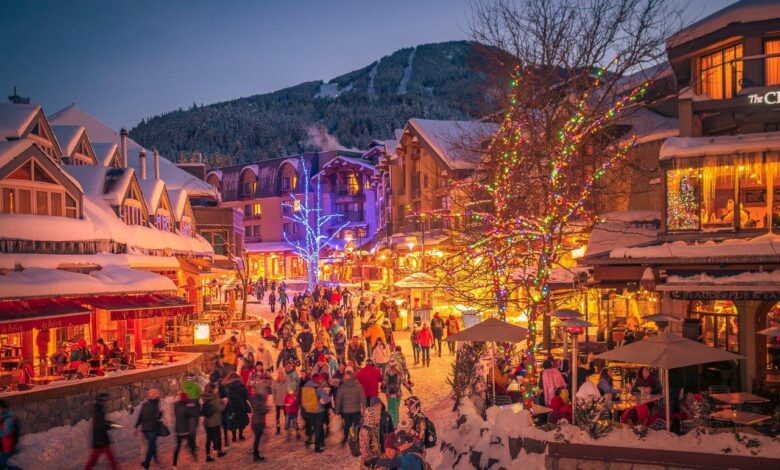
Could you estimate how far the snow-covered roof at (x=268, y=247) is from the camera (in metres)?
73.2

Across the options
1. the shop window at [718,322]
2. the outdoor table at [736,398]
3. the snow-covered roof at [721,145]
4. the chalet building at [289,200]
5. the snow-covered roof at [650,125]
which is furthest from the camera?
the chalet building at [289,200]

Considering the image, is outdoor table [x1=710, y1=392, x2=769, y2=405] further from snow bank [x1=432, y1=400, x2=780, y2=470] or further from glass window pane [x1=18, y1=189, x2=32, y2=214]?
glass window pane [x1=18, y1=189, x2=32, y2=214]

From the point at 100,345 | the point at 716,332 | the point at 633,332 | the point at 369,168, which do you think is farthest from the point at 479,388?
the point at 369,168

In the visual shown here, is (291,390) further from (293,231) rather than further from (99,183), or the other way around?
(293,231)

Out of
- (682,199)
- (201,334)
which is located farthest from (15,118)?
(682,199)

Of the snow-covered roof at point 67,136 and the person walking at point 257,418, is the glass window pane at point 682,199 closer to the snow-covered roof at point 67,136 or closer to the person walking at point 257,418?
the person walking at point 257,418

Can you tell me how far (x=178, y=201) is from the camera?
126 feet

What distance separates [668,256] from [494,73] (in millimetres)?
7831

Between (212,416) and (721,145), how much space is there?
12448mm

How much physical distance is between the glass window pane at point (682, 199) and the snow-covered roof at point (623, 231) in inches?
84.8

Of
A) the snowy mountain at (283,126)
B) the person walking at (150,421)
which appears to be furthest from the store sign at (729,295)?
the snowy mountain at (283,126)

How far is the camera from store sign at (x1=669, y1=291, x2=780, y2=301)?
1418 cm

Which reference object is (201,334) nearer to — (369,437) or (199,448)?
(199,448)

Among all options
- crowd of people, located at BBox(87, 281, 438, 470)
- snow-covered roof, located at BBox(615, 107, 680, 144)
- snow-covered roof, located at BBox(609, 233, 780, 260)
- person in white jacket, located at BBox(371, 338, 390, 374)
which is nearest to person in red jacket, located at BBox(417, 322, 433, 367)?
person in white jacket, located at BBox(371, 338, 390, 374)
